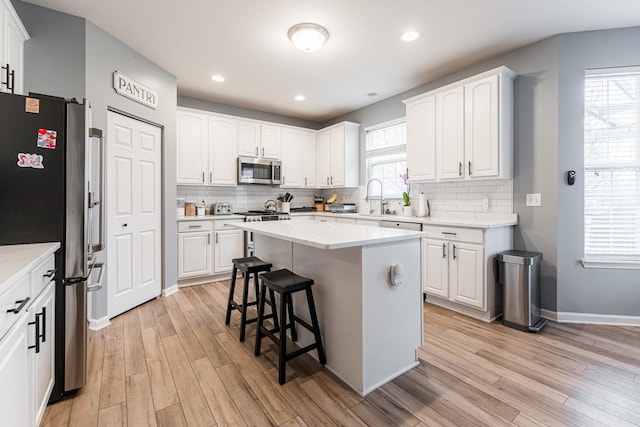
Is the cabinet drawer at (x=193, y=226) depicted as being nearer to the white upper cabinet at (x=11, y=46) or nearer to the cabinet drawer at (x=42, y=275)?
the white upper cabinet at (x=11, y=46)

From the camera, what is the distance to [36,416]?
1400 millimetres

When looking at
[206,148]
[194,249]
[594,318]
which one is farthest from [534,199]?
[206,148]

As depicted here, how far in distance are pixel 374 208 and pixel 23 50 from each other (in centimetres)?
434

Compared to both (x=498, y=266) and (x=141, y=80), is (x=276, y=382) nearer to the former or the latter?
(x=498, y=266)

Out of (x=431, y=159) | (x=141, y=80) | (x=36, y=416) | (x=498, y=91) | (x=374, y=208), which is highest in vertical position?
(x=141, y=80)

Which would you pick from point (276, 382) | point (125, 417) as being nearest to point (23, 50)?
Answer: point (125, 417)

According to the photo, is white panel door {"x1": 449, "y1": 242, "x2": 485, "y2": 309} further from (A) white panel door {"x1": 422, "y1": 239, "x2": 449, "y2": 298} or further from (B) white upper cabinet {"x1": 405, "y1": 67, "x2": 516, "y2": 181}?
(B) white upper cabinet {"x1": 405, "y1": 67, "x2": 516, "y2": 181}

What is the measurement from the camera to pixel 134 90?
3.11 meters

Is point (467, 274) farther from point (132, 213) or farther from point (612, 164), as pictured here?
point (132, 213)

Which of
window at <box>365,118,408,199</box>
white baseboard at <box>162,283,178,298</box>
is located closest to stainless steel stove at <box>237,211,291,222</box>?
white baseboard at <box>162,283,178,298</box>

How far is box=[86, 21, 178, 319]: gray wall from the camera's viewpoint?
2.68 metres

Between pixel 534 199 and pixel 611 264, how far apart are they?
86cm

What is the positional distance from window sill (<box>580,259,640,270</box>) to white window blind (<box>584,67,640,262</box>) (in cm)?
4

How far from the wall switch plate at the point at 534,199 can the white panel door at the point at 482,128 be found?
0.41 metres
